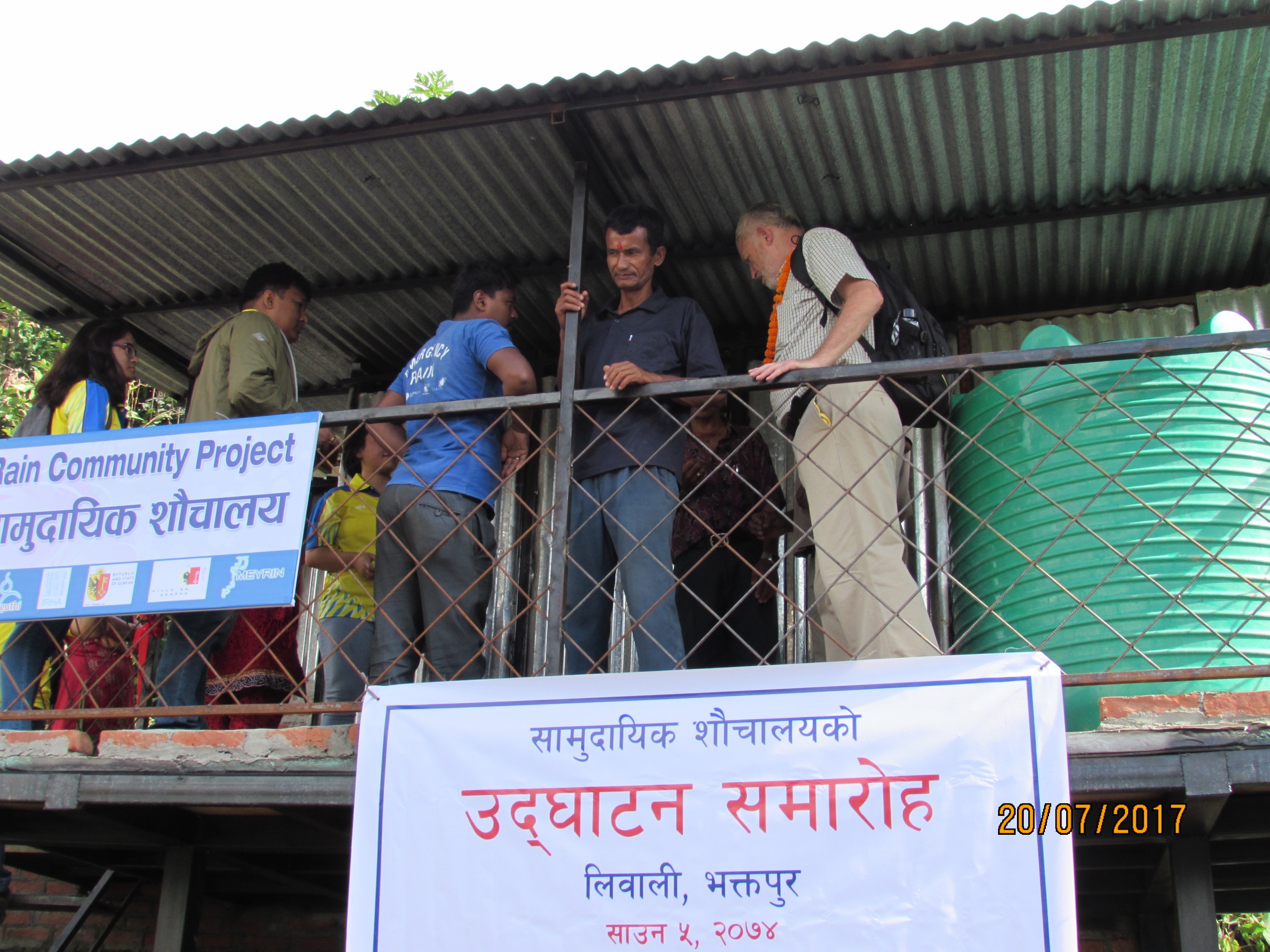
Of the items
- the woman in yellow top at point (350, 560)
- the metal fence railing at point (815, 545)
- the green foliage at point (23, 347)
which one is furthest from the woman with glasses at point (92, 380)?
the green foliage at point (23, 347)

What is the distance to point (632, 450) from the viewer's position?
459 cm

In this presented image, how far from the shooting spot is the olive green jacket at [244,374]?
497 cm

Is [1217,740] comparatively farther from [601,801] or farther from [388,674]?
[388,674]

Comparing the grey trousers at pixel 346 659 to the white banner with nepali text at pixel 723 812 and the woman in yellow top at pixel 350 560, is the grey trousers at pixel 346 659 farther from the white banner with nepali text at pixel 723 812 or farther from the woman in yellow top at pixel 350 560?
the white banner with nepali text at pixel 723 812

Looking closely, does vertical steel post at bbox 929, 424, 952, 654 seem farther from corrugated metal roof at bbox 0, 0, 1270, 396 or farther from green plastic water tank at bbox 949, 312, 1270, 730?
corrugated metal roof at bbox 0, 0, 1270, 396

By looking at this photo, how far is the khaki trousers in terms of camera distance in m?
4.08

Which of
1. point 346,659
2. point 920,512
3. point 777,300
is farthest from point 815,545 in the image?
point 346,659

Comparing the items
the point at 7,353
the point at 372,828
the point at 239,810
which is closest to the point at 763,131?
the point at 372,828

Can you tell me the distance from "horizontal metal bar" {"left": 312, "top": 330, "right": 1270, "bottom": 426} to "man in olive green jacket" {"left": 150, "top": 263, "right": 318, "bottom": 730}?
593 millimetres

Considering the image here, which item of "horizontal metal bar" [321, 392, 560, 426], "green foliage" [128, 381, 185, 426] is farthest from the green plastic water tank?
"green foliage" [128, 381, 185, 426]

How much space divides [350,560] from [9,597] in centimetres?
132

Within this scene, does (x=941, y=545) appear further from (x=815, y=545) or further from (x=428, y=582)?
(x=428, y=582)

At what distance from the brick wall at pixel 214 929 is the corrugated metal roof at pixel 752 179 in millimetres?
3101
